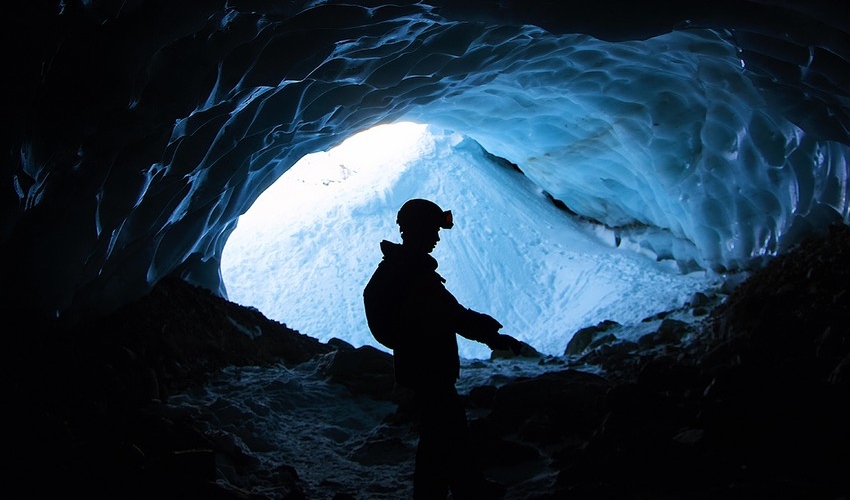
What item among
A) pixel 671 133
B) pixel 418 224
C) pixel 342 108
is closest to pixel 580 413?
pixel 418 224

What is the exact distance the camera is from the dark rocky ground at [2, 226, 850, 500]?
2252mm

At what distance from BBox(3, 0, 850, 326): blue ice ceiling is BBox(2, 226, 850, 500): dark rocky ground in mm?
564

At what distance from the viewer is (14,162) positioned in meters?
2.41

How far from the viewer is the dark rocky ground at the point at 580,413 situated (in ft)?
7.39

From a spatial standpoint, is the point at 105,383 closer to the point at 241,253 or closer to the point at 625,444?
the point at 625,444

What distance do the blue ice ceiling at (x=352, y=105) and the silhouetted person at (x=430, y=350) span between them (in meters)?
1.59

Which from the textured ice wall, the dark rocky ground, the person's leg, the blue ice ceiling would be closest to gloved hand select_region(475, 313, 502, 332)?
the person's leg

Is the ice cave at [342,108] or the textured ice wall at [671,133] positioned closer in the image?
the ice cave at [342,108]

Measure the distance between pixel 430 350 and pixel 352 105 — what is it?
4.03 metres

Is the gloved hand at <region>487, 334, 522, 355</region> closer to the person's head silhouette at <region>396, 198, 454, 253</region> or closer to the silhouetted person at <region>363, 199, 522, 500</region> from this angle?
the silhouetted person at <region>363, 199, 522, 500</region>

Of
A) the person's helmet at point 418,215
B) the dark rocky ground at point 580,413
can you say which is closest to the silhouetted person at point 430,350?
the person's helmet at point 418,215

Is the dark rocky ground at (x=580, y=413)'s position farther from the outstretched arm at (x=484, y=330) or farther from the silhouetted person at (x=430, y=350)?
the outstretched arm at (x=484, y=330)

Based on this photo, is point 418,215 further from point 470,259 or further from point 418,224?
point 470,259

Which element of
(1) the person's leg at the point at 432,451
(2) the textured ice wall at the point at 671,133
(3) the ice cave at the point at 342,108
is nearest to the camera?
(1) the person's leg at the point at 432,451
